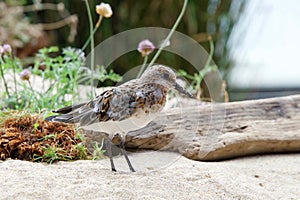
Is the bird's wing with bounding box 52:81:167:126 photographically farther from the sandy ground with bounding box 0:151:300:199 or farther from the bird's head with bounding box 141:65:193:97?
the sandy ground with bounding box 0:151:300:199

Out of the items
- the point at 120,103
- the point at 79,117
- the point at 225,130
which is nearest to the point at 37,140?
the point at 79,117

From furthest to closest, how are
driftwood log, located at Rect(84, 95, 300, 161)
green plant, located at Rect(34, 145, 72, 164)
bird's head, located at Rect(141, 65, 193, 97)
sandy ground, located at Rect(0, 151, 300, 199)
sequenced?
driftwood log, located at Rect(84, 95, 300, 161), green plant, located at Rect(34, 145, 72, 164), bird's head, located at Rect(141, 65, 193, 97), sandy ground, located at Rect(0, 151, 300, 199)

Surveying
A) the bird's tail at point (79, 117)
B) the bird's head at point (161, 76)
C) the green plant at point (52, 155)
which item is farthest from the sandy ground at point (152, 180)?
the bird's head at point (161, 76)

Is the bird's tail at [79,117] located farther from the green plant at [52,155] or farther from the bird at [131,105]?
the green plant at [52,155]

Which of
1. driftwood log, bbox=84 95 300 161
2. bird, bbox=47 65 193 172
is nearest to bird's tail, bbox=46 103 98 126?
bird, bbox=47 65 193 172

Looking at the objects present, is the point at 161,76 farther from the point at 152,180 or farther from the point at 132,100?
Answer: the point at 152,180

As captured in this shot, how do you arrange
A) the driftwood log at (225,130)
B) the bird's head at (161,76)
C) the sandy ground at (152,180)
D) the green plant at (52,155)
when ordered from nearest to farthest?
the sandy ground at (152,180), the bird's head at (161,76), the green plant at (52,155), the driftwood log at (225,130)
